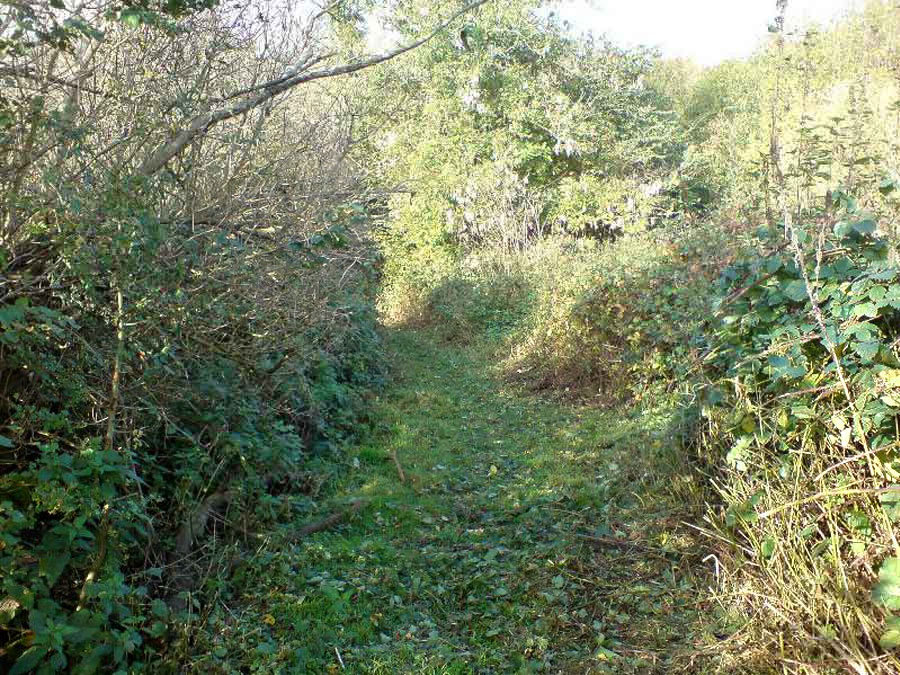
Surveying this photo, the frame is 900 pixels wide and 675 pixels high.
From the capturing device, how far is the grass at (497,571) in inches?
139

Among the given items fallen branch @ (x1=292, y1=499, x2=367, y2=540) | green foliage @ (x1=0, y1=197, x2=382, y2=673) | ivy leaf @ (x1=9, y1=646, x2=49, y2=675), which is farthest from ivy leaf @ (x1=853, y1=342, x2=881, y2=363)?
ivy leaf @ (x1=9, y1=646, x2=49, y2=675)

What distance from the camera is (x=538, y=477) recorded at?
616cm

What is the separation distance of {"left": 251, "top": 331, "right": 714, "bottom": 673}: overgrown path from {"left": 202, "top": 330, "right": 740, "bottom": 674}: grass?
0.04ft

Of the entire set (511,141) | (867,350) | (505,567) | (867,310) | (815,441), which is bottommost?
(505,567)

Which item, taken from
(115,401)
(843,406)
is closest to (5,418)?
(115,401)

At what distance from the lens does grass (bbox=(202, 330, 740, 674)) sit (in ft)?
11.6

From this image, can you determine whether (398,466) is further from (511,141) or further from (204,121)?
(511,141)

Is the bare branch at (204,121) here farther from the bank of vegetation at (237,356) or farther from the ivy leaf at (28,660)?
the ivy leaf at (28,660)

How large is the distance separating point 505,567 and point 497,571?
0.07m

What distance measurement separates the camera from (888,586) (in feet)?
8.38

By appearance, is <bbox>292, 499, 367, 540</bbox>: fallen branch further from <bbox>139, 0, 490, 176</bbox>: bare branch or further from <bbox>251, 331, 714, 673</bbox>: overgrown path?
<bbox>139, 0, 490, 176</bbox>: bare branch

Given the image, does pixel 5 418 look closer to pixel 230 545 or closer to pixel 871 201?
pixel 230 545

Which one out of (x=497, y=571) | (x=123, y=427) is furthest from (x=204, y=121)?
(x=497, y=571)

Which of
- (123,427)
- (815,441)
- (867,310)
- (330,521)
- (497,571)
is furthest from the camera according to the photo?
(330,521)
